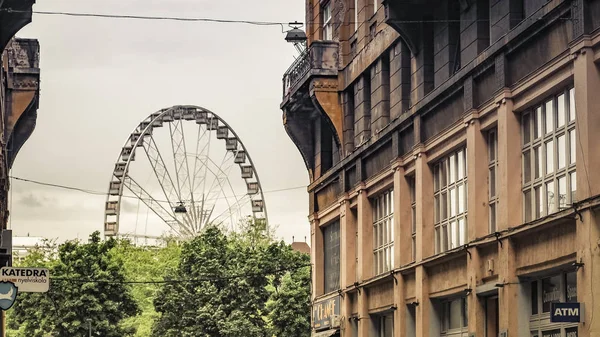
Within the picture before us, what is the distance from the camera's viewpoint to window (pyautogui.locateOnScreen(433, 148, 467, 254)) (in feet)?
114

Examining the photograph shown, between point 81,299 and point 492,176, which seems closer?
point 492,176

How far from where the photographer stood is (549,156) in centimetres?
2878

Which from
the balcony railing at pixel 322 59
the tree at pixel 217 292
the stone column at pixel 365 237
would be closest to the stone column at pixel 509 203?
the stone column at pixel 365 237

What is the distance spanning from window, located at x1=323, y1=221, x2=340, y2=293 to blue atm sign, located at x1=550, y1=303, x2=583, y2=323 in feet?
78.1

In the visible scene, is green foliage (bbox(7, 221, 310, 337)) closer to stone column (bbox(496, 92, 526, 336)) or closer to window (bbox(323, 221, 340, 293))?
window (bbox(323, 221, 340, 293))

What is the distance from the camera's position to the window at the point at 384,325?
140ft

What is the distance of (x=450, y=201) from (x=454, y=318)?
3.00 meters

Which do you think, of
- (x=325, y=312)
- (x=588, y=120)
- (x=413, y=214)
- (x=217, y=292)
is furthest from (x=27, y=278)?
A: (x=217, y=292)

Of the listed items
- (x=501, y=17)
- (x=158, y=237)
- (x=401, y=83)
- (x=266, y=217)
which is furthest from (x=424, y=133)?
(x=158, y=237)

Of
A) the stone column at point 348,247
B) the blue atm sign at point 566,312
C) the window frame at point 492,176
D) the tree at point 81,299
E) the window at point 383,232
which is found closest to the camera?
the blue atm sign at point 566,312

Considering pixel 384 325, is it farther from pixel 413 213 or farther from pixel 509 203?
pixel 509 203

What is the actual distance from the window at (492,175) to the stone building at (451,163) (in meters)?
0.04

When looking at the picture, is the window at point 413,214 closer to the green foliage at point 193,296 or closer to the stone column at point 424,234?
the stone column at point 424,234

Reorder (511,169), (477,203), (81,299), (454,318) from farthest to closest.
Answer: (81,299), (454,318), (477,203), (511,169)
